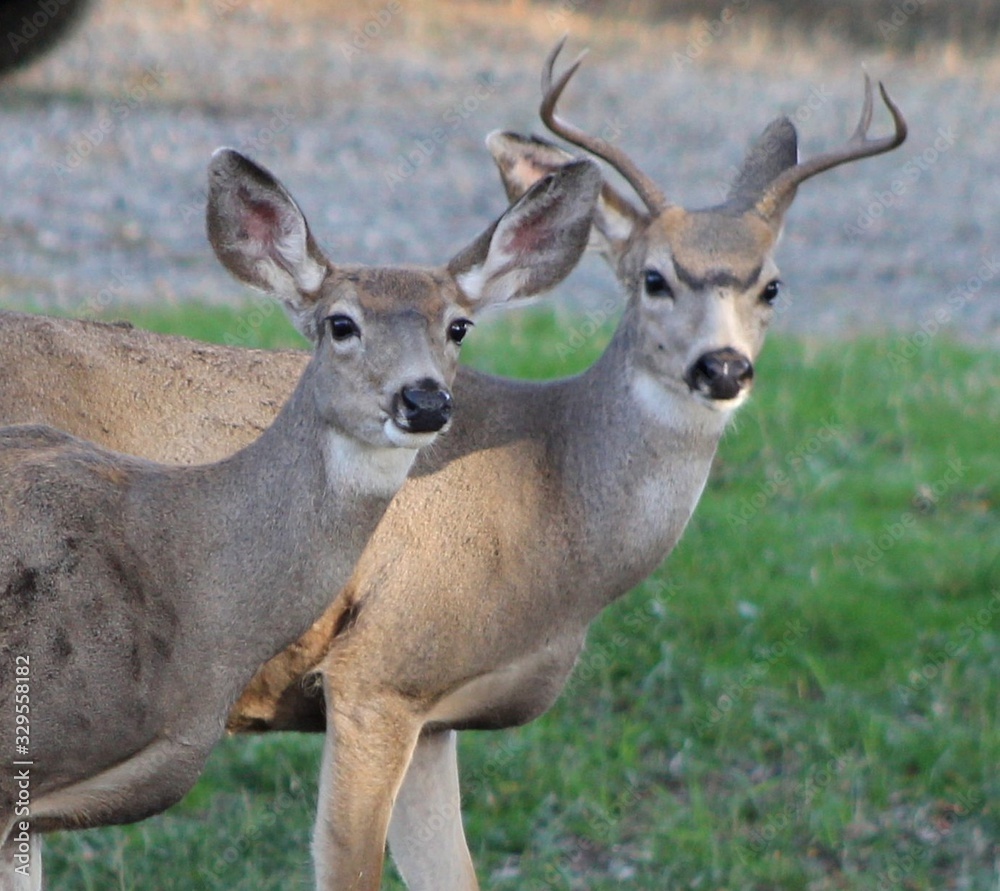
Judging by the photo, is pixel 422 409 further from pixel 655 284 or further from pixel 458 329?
pixel 655 284

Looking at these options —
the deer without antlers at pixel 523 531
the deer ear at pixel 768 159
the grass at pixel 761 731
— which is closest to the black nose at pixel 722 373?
the deer without antlers at pixel 523 531

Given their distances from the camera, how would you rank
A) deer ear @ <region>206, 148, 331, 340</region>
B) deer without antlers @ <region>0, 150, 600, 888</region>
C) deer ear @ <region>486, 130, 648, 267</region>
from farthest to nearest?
deer ear @ <region>486, 130, 648, 267</region> → deer ear @ <region>206, 148, 331, 340</region> → deer without antlers @ <region>0, 150, 600, 888</region>

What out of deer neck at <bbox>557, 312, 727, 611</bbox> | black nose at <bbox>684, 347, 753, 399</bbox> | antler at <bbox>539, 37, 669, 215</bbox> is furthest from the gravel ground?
black nose at <bbox>684, 347, 753, 399</bbox>

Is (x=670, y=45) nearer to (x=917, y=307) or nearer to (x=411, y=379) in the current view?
(x=917, y=307)

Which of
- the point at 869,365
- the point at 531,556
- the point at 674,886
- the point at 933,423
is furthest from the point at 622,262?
the point at 869,365

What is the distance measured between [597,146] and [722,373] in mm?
1000

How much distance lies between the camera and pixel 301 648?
5602mm

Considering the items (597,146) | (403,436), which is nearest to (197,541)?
(403,436)

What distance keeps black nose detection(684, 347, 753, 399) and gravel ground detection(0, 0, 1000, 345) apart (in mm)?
6369

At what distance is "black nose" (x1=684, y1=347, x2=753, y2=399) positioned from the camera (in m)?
5.56

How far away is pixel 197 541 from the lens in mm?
A: 5004

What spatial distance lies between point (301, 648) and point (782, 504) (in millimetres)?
4129

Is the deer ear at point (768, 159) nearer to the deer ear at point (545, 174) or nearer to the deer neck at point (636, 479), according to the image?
the deer ear at point (545, 174)

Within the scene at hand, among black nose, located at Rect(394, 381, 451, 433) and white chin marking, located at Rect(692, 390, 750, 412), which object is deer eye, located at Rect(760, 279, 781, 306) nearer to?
white chin marking, located at Rect(692, 390, 750, 412)
